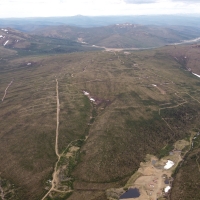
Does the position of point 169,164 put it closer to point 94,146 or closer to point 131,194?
point 131,194

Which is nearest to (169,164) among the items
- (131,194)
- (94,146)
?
(131,194)

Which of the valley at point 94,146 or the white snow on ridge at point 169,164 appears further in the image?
the white snow on ridge at point 169,164

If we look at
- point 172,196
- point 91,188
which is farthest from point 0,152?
point 172,196

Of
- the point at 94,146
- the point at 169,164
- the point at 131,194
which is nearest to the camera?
the point at 131,194

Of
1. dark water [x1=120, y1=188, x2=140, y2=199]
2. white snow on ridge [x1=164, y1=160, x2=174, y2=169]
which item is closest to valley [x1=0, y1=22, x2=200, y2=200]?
white snow on ridge [x1=164, y1=160, x2=174, y2=169]

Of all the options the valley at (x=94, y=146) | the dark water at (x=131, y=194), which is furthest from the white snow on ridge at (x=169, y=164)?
the dark water at (x=131, y=194)

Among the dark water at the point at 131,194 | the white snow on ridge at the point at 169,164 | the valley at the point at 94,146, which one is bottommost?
the dark water at the point at 131,194

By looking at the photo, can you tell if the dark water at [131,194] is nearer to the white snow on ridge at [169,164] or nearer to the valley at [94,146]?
the valley at [94,146]

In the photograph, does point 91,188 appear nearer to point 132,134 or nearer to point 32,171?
point 32,171
